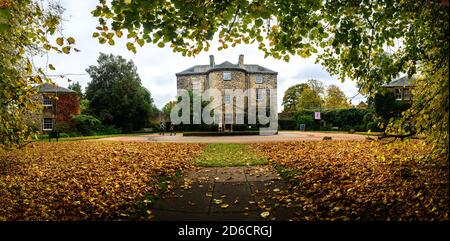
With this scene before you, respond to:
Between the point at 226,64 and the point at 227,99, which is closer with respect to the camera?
the point at 226,64

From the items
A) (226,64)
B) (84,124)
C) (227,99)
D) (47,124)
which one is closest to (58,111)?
(47,124)

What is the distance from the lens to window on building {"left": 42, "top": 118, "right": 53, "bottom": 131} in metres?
36.0

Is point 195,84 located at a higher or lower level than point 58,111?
higher

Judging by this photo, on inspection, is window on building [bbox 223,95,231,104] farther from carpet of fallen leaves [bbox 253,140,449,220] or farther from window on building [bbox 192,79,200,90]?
carpet of fallen leaves [bbox 253,140,449,220]

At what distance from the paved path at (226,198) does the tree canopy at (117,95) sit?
36252mm

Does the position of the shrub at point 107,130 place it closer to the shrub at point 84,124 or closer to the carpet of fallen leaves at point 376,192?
the shrub at point 84,124

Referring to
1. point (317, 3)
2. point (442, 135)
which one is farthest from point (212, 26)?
point (442, 135)

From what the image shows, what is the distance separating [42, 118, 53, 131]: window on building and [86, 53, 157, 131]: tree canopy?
20.8 feet

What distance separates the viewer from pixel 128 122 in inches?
1668

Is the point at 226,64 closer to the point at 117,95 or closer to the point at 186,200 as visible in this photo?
the point at 117,95

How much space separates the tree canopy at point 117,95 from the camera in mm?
41844

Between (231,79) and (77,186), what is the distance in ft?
136

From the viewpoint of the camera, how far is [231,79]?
46.7 meters
